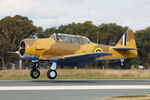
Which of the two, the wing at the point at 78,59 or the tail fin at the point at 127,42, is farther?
the tail fin at the point at 127,42

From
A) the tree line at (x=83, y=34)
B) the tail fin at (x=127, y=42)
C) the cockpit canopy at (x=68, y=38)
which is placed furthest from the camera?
the tree line at (x=83, y=34)

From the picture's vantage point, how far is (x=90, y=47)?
77.4ft

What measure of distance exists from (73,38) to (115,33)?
45250 mm

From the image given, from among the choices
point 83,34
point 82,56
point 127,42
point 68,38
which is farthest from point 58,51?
point 83,34

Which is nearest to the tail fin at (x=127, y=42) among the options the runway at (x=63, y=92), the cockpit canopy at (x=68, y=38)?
the cockpit canopy at (x=68, y=38)

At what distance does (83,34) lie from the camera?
64625mm

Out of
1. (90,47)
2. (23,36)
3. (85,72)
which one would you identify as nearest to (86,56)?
(90,47)

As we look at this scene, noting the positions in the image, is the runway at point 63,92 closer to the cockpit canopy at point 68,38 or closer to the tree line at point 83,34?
the cockpit canopy at point 68,38

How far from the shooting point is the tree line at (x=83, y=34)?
55.8m

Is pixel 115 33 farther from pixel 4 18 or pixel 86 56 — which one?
pixel 86 56

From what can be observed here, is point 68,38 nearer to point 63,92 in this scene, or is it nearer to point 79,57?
point 79,57

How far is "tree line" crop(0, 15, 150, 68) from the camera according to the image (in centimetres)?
5578

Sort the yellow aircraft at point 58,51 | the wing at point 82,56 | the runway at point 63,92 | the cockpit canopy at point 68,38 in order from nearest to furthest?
the runway at point 63,92 < the wing at point 82,56 < the yellow aircraft at point 58,51 < the cockpit canopy at point 68,38

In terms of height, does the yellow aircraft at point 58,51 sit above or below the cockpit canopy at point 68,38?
below
